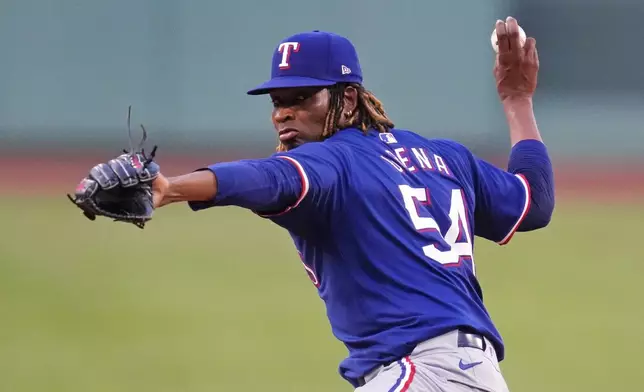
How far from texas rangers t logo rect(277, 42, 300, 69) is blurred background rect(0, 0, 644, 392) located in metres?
3.50

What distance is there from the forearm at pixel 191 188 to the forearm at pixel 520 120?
71.1 inches

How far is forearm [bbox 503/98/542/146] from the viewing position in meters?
4.40

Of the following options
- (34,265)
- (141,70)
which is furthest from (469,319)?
(141,70)

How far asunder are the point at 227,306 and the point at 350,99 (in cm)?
523

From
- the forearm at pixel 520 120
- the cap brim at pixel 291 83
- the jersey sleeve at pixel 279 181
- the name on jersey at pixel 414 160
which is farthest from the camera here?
the forearm at pixel 520 120

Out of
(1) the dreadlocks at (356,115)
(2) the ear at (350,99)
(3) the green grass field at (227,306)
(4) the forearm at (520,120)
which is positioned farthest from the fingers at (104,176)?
(3) the green grass field at (227,306)

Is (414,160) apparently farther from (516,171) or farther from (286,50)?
(516,171)

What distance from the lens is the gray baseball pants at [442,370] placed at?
3.29 meters

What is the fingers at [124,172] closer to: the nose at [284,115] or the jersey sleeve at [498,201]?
the nose at [284,115]

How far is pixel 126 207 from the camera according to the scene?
9.26 feet

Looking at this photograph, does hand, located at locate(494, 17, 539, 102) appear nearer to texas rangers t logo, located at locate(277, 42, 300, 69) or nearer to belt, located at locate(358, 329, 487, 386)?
texas rangers t logo, located at locate(277, 42, 300, 69)

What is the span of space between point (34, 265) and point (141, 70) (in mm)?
5726

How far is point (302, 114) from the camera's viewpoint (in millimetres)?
3818

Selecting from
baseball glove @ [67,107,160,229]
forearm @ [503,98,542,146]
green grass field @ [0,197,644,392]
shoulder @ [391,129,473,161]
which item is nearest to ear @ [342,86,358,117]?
shoulder @ [391,129,473,161]
